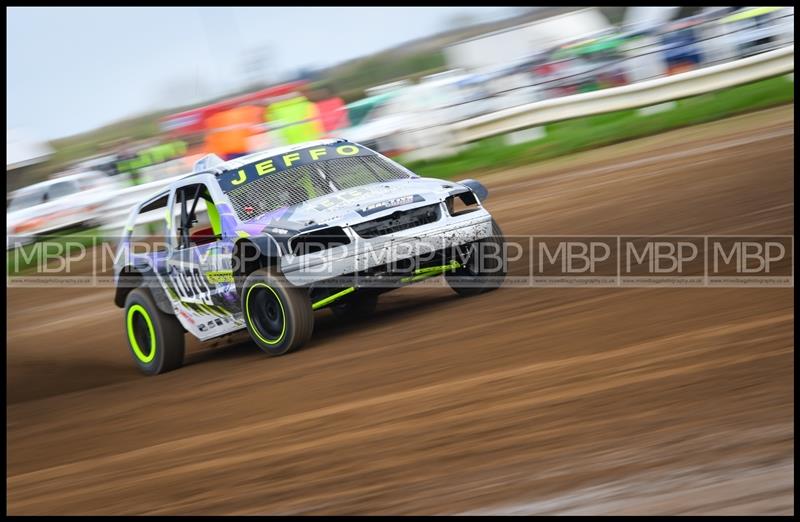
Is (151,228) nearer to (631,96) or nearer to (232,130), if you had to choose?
(232,130)

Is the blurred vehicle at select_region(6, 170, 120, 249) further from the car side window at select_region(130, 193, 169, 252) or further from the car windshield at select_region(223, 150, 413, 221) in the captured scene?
the car windshield at select_region(223, 150, 413, 221)

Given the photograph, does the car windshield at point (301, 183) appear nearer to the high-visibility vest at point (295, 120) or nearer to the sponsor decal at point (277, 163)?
the sponsor decal at point (277, 163)

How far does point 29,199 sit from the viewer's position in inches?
808

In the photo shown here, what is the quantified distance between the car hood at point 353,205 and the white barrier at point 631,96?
36.1 ft

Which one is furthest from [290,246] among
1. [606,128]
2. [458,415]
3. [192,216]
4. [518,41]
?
[518,41]

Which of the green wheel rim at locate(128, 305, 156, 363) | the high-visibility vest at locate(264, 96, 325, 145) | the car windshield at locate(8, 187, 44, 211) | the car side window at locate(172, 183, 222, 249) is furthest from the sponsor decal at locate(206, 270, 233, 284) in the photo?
the car windshield at locate(8, 187, 44, 211)

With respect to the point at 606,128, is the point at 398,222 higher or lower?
lower

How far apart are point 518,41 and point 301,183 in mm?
17719

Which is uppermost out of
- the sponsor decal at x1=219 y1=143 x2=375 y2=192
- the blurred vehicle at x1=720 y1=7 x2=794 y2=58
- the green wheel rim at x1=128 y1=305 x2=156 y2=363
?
the blurred vehicle at x1=720 y1=7 x2=794 y2=58

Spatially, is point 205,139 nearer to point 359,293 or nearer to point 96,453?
point 359,293

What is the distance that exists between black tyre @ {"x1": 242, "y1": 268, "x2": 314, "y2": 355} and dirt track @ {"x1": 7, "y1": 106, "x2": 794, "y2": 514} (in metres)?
0.17

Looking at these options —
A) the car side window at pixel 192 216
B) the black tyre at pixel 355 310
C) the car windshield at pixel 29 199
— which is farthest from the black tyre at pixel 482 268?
the car windshield at pixel 29 199

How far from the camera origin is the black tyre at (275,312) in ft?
23.7

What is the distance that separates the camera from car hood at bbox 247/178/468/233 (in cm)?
732
